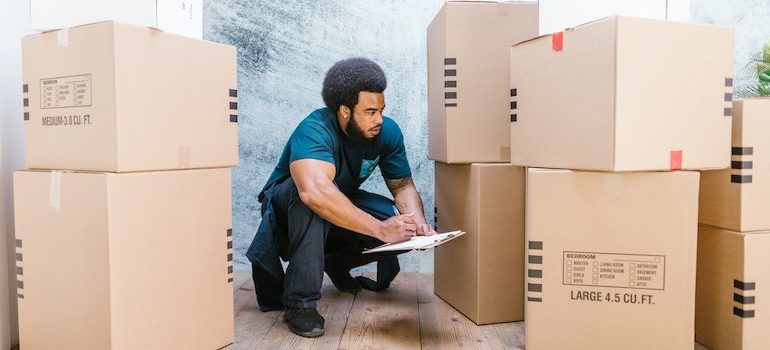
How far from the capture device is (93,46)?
1.32 m

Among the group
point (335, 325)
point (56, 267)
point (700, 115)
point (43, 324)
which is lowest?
point (335, 325)

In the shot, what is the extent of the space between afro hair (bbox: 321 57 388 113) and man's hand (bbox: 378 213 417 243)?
400mm

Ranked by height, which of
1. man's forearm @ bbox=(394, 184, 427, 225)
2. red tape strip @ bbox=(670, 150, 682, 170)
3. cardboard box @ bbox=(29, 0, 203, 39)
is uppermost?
cardboard box @ bbox=(29, 0, 203, 39)

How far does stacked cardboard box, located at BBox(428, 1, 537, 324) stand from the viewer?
1.88 meters

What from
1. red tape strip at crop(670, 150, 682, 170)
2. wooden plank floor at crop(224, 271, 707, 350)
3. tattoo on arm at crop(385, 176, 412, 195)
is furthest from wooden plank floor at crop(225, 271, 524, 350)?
red tape strip at crop(670, 150, 682, 170)

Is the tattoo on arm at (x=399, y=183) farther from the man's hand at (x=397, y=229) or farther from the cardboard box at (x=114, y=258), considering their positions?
the cardboard box at (x=114, y=258)

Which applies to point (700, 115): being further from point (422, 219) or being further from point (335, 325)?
point (335, 325)

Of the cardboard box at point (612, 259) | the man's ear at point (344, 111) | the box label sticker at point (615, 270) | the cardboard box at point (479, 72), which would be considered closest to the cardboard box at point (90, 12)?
the man's ear at point (344, 111)

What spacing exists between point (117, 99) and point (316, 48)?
137 cm

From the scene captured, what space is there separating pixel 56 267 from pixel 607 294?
1.29m

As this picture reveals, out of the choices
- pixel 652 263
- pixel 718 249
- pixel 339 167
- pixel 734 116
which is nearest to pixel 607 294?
pixel 652 263

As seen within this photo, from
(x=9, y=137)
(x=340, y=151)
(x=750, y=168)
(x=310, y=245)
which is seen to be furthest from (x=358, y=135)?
(x=750, y=168)

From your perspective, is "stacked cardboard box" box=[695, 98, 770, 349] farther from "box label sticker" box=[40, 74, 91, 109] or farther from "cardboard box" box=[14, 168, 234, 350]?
"box label sticker" box=[40, 74, 91, 109]

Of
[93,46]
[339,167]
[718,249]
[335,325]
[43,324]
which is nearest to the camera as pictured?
[93,46]
